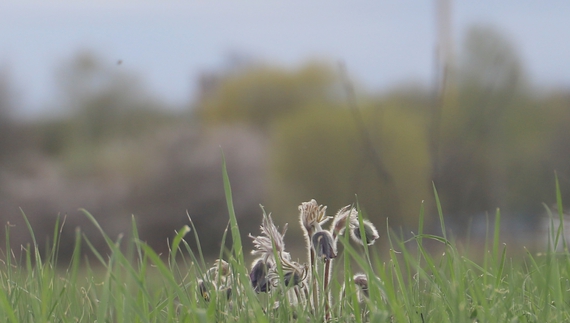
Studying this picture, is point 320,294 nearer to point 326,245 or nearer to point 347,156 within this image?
point 326,245

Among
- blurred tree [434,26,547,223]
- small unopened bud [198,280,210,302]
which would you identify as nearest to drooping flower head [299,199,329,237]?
small unopened bud [198,280,210,302]

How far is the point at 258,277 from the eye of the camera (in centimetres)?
99

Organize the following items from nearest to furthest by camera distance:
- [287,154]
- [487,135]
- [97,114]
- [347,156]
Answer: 1. [347,156]
2. [487,135]
3. [287,154]
4. [97,114]

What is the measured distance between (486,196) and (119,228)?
752cm

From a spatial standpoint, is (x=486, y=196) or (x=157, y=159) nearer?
(x=486, y=196)

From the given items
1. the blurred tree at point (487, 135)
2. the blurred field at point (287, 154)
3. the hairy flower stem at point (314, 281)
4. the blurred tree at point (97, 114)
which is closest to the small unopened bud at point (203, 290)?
the hairy flower stem at point (314, 281)

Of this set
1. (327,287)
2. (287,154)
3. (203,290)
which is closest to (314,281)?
(327,287)

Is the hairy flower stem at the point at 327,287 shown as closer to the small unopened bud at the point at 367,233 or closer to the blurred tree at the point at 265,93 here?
the small unopened bud at the point at 367,233

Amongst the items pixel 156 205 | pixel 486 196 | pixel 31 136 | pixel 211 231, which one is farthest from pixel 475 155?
pixel 31 136

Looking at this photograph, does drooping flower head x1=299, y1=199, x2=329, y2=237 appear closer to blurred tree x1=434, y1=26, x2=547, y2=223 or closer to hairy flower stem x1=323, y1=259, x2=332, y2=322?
hairy flower stem x1=323, y1=259, x2=332, y2=322

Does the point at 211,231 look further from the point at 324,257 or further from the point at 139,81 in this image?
the point at 324,257

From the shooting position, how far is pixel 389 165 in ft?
44.3

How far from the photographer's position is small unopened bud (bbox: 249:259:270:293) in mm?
989

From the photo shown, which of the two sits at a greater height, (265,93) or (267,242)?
(267,242)
